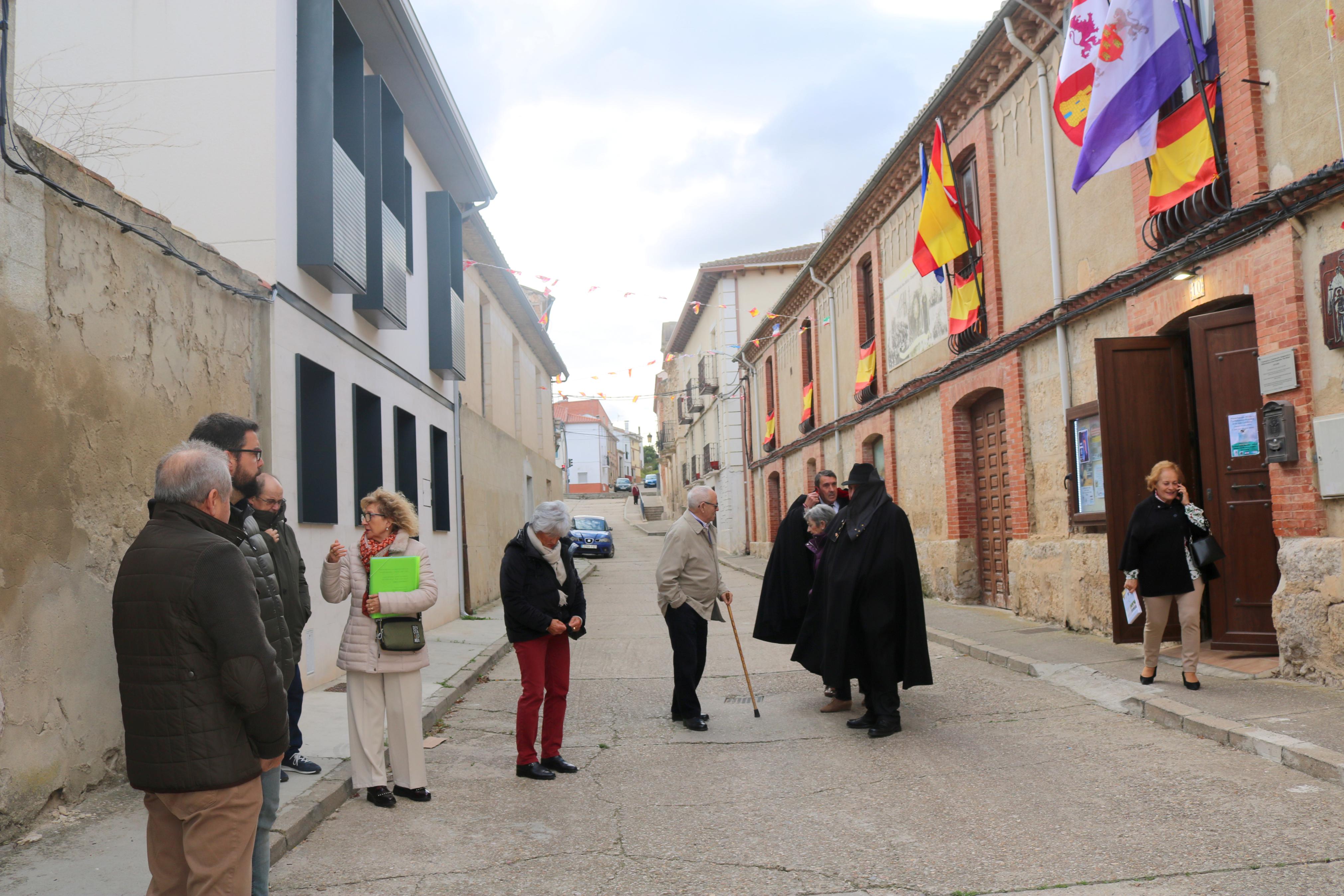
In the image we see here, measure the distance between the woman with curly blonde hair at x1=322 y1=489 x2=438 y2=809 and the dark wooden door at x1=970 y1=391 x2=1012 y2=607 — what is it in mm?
9187

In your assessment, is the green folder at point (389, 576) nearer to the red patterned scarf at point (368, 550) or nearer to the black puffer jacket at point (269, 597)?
the red patterned scarf at point (368, 550)

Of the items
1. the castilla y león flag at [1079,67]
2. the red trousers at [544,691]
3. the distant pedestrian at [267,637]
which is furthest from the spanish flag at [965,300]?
the distant pedestrian at [267,637]

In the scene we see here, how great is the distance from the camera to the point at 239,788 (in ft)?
9.81

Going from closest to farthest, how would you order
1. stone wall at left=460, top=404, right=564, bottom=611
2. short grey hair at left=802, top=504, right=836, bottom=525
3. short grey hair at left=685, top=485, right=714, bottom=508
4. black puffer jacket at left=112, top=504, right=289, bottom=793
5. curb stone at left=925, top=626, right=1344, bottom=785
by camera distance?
black puffer jacket at left=112, top=504, right=289, bottom=793, curb stone at left=925, top=626, right=1344, bottom=785, short grey hair at left=685, top=485, right=714, bottom=508, short grey hair at left=802, top=504, right=836, bottom=525, stone wall at left=460, top=404, right=564, bottom=611

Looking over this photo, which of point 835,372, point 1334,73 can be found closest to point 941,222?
point 1334,73

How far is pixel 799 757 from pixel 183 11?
7.28 metres

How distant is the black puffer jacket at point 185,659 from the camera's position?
2.87 m

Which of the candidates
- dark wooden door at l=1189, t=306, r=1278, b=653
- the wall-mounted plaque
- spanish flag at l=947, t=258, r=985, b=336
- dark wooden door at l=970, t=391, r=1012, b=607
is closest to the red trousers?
dark wooden door at l=1189, t=306, r=1278, b=653

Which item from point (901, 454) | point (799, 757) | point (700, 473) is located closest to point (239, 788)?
point (799, 757)

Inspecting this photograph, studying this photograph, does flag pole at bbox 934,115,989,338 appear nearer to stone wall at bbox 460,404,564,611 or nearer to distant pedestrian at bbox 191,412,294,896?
stone wall at bbox 460,404,564,611

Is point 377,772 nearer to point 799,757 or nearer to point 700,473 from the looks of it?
point 799,757

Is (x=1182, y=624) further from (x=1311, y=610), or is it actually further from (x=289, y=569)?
(x=289, y=569)

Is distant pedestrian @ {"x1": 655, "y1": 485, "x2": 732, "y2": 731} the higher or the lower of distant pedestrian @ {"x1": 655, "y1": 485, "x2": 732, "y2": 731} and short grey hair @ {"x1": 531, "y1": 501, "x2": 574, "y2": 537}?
the lower

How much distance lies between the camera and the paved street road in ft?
13.2
